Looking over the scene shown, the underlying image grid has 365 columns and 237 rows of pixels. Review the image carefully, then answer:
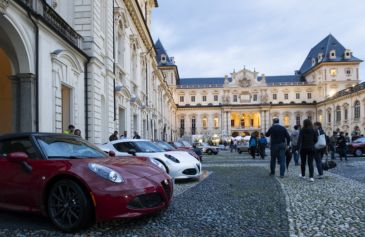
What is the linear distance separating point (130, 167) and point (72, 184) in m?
0.87

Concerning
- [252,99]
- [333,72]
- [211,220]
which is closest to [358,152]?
[211,220]

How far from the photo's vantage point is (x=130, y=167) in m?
5.29

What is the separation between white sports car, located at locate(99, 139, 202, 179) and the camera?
33.1 feet

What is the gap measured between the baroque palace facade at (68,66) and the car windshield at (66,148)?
19.8ft

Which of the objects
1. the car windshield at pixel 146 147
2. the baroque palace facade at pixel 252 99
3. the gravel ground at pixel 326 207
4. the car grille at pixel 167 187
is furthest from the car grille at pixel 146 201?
the baroque palace facade at pixel 252 99

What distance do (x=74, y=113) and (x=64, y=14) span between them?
16.2ft

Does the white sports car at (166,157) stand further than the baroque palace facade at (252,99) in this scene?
No

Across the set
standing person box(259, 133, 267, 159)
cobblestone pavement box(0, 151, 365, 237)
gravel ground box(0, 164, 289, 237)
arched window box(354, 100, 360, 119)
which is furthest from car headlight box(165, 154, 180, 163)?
arched window box(354, 100, 360, 119)

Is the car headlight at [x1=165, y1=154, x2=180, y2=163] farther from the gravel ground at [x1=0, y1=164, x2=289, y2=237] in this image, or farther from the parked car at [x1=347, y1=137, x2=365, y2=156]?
the parked car at [x1=347, y1=137, x2=365, y2=156]

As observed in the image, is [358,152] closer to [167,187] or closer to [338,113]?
[167,187]

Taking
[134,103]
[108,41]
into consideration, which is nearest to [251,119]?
[134,103]

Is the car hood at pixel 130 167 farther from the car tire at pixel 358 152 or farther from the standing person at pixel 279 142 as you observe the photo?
the car tire at pixel 358 152

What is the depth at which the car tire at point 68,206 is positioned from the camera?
15.4 feet

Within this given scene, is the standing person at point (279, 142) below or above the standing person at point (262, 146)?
above
